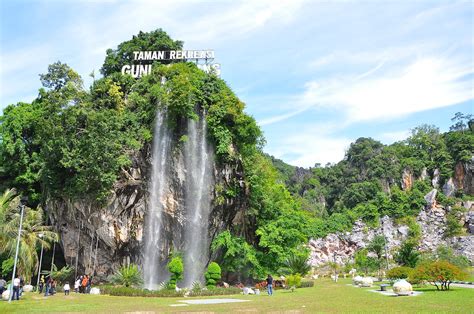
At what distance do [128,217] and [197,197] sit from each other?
6450 millimetres

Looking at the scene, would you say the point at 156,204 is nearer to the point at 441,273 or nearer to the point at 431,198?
the point at 441,273

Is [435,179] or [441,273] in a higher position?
[435,179]

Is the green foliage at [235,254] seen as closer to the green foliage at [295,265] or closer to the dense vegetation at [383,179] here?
the green foliage at [295,265]

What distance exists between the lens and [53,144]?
119 feet

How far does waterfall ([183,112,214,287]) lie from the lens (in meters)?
36.8

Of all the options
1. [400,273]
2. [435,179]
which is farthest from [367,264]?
[435,179]

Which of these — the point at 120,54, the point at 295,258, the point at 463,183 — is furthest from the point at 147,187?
the point at 463,183

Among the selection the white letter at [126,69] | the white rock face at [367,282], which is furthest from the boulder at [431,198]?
the white letter at [126,69]

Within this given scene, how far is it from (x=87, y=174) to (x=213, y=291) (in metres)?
15.2

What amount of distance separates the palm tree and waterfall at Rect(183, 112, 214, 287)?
38.1ft

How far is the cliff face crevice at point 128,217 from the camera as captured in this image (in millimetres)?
35562

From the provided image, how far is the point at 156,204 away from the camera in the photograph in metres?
37.2

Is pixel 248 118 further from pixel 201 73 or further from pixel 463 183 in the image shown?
pixel 463 183

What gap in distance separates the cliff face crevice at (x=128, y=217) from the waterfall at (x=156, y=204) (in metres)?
0.42
